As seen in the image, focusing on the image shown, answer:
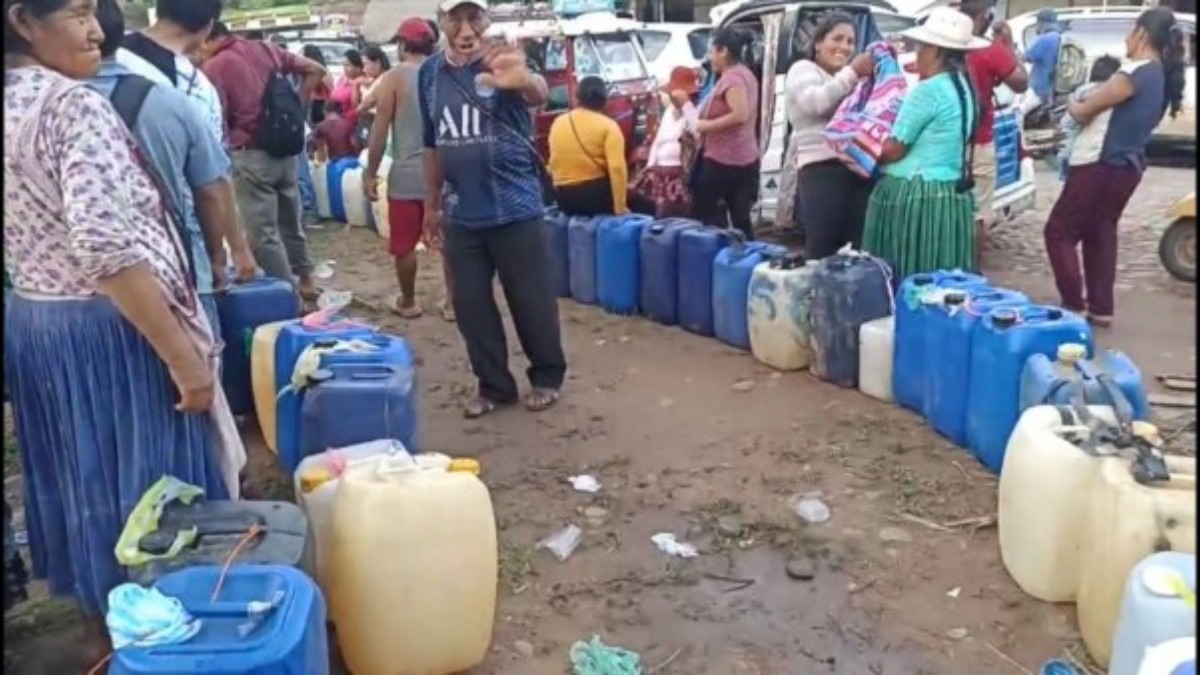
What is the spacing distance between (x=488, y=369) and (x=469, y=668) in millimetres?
2105

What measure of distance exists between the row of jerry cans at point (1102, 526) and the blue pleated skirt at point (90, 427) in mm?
2146

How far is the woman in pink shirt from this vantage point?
649cm

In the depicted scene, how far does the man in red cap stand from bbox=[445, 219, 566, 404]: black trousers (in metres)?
1.13

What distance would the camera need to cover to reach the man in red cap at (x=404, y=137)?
6113mm

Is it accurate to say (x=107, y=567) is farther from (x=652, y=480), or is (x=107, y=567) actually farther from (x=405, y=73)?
(x=405, y=73)

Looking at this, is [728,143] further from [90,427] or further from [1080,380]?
[90,427]

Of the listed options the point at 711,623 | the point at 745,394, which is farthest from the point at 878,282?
the point at 711,623

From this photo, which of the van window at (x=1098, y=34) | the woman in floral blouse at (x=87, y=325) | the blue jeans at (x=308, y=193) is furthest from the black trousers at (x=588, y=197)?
the van window at (x=1098, y=34)

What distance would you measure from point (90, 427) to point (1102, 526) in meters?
2.45

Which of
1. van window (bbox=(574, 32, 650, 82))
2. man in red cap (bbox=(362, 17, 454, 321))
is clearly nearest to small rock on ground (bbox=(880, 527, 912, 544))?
man in red cap (bbox=(362, 17, 454, 321))

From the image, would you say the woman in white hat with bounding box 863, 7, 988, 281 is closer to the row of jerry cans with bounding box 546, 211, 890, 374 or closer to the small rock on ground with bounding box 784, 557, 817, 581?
the row of jerry cans with bounding box 546, 211, 890, 374

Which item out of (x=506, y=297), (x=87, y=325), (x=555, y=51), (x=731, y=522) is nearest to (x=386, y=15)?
(x=555, y=51)

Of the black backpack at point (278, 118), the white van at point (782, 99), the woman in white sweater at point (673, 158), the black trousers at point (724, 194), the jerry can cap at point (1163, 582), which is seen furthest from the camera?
the white van at point (782, 99)

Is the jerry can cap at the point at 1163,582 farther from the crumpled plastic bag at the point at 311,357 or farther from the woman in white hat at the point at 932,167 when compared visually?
the woman in white hat at the point at 932,167
